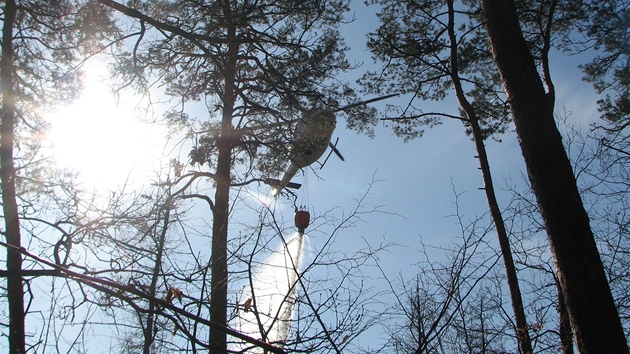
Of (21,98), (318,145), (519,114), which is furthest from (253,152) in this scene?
(519,114)

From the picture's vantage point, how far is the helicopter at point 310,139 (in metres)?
6.67

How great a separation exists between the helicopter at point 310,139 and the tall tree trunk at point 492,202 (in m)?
1.15

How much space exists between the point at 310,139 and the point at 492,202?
112 inches

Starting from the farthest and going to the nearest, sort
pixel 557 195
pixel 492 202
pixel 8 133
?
pixel 8 133
pixel 492 202
pixel 557 195

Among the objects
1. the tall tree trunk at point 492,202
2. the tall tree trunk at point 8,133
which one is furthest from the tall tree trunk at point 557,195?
the tall tree trunk at point 8,133

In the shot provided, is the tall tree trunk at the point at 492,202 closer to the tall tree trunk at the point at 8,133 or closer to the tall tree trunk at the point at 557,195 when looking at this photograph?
the tall tree trunk at the point at 557,195

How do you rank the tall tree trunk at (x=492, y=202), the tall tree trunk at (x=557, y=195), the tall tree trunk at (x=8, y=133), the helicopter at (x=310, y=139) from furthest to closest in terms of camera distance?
the helicopter at (x=310, y=139) → the tall tree trunk at (x=8, y=133) → the tall tree trunk at (x=492, y=202) → the tall tree trunk at (x=557, y=195)

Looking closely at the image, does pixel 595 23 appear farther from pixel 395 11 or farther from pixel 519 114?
pixel 519 114

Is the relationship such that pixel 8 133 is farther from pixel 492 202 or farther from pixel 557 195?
pixel 557 195

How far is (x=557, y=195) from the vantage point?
368 cm

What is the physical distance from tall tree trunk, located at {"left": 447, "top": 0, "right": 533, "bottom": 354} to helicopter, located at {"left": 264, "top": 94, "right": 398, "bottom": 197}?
115cm

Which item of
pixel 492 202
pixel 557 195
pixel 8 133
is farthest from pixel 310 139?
pixel 557 195

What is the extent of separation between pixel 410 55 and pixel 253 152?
331cm

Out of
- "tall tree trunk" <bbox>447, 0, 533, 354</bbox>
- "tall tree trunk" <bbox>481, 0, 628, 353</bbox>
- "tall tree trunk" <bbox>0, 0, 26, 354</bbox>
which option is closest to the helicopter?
"tall tree trunk" <bbox>447, 0, 533, 354</bbox>
